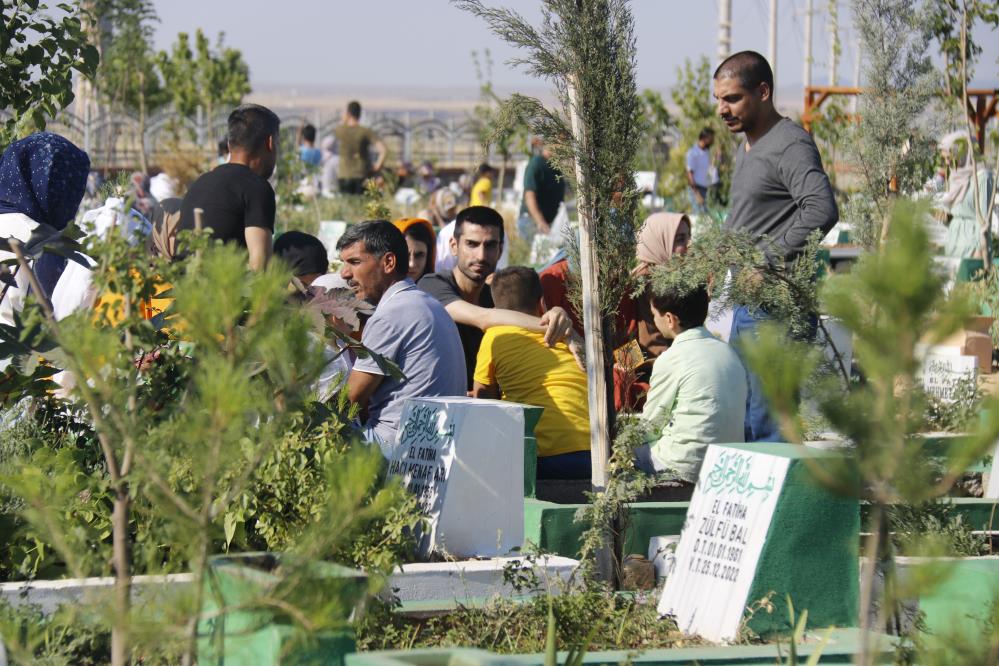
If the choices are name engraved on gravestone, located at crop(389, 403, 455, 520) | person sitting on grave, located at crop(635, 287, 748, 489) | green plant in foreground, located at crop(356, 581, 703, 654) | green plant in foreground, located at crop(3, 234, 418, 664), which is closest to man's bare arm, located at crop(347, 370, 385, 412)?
name engraved on gravestone, located at crop(389, 403, 455, 520)

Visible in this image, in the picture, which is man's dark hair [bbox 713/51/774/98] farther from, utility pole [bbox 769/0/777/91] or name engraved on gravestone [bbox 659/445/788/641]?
utility pole [bbox 769/0/777/91]

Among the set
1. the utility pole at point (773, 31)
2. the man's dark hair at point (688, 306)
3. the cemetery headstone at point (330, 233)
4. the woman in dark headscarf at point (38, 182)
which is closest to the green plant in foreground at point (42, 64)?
the woman in dark headscarf at point (38, 182)

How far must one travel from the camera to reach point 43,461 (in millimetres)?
4012

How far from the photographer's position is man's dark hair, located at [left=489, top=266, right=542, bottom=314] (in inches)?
270

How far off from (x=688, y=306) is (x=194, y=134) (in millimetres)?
19944

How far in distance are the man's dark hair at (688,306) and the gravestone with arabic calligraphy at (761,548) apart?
1.28 m

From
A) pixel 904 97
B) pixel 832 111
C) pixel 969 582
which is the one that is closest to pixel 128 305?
pixel 969 582

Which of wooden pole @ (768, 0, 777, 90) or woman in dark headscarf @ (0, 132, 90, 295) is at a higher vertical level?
wooden pole @ (768, 0, 777, 90)

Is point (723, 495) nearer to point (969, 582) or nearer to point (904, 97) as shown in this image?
point (969, 582)

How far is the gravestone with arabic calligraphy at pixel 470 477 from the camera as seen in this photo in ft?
15.5

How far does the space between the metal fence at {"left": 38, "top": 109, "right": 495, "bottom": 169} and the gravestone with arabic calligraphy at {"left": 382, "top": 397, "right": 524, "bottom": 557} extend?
46.0 feet

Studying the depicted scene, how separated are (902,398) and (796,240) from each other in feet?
11.3

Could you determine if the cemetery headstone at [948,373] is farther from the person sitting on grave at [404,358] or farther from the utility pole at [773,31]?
the utility pole at [773,31]

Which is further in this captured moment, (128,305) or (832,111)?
(832,111)
